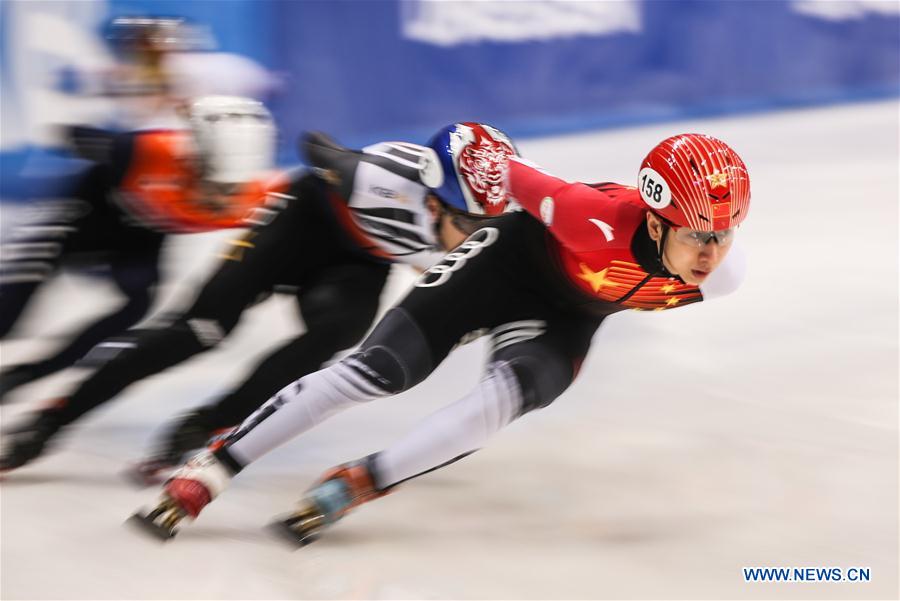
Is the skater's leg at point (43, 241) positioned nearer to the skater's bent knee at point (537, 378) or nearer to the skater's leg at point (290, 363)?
the skater's leg at point (290, 363)

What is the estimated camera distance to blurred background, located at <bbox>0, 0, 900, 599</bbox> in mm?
2680

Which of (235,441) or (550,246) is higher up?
(550,246)

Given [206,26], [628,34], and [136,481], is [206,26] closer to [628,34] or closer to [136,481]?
[628,34]

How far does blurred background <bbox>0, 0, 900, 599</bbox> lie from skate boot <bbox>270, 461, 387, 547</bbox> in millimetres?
67

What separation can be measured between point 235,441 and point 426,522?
0.54 meters

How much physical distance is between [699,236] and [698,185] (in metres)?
0.13

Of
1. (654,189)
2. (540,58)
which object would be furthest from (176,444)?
(540,58)

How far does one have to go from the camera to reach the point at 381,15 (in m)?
7.95

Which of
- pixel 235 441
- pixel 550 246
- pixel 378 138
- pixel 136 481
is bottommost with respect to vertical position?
pixel 378 138

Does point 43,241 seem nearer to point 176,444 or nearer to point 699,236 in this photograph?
point 176,444

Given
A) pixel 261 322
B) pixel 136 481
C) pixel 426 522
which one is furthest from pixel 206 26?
pixel 426 522

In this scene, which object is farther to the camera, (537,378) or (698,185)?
(537,378)

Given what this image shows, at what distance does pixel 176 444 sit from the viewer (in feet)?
10.3

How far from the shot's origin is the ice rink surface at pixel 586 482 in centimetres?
261
